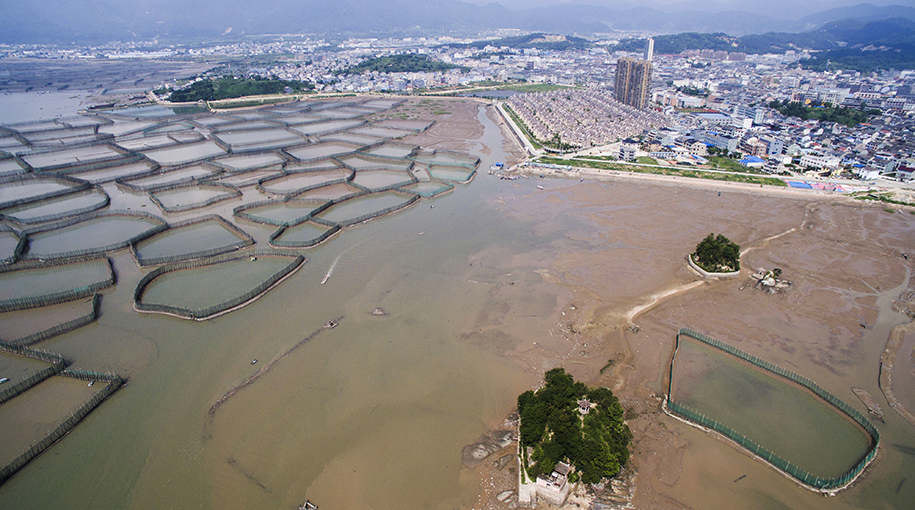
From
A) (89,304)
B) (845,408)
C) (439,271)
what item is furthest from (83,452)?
(845,408)

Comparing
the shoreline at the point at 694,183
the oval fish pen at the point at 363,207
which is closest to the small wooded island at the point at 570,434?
the oval fish pen at the point at 363,207

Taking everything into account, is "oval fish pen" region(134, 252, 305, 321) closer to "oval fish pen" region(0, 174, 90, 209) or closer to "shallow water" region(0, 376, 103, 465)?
"shallow water" region(0, 376, 103, 465)

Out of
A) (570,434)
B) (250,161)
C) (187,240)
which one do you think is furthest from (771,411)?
(250,161)

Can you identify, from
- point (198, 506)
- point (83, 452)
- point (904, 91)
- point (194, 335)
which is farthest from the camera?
point (904, 91)

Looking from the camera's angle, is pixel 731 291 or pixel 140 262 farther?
pixel 140 262

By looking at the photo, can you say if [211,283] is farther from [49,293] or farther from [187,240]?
[49,293]

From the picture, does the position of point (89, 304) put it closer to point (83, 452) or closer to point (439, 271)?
point (83, 452)

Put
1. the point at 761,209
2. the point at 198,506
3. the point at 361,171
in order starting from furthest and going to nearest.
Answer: the point at 361,171 → the point at 761,209 → the point at 198,506

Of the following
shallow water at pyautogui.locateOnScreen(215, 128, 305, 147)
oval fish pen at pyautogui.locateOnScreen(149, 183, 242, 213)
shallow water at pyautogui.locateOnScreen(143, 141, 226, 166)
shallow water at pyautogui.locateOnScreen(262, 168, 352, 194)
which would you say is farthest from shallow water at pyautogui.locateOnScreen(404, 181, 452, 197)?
shallow water at pyautogui.locateOnScreen(143, 141, 226, 166)

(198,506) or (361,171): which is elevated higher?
(361,171)
